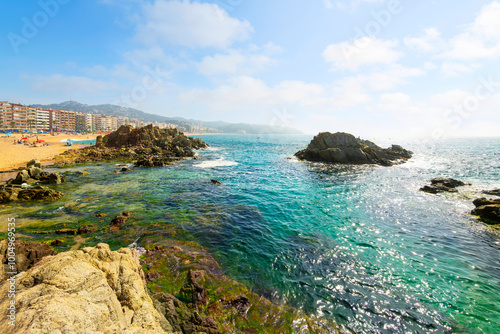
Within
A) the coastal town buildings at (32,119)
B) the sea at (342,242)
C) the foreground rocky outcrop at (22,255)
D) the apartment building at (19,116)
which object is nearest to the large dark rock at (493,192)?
the sea at (342,242)

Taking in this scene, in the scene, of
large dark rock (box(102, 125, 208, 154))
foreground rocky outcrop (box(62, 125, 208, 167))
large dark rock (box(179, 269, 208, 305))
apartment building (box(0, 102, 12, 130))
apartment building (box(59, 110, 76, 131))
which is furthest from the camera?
apartment building (box(59, 110, 76, 131))

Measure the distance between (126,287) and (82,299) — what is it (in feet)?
4.96

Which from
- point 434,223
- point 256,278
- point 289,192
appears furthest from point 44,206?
point 434,223

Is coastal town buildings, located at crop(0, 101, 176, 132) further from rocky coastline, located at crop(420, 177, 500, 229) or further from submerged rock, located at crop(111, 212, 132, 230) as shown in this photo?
rocky coastline, located at crop(420, 177, 500, 229)

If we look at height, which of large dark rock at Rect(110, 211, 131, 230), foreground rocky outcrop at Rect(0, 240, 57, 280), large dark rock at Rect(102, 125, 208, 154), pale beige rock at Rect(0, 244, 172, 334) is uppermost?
large dark rock at Rect(102, 125, 208, 154)

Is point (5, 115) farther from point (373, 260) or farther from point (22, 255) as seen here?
point (373, 260)

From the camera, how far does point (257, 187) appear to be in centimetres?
2847

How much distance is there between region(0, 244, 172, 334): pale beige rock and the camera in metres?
3.99

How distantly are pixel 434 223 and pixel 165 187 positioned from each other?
29629 mm

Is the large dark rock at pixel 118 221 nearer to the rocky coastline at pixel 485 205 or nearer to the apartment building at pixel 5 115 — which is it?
the rocky coastline at pixel 485 205

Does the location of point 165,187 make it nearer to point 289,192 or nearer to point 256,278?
point 289,192

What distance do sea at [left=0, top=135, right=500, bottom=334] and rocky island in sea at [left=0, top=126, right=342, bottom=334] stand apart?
1072 mm

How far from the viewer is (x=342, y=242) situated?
14.3m

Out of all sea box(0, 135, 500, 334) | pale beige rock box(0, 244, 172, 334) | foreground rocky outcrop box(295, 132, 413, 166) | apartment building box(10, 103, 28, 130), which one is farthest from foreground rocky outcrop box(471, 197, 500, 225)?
apartment building box(10, 103, 28, 130)
